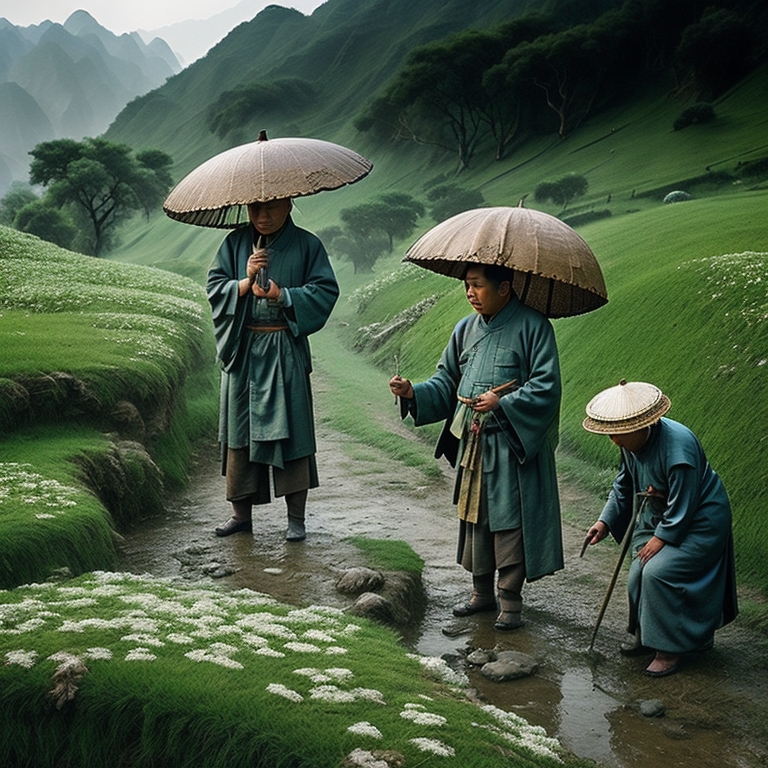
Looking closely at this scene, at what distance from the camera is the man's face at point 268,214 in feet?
27.7

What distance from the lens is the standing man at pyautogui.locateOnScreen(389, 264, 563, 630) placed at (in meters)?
6.96

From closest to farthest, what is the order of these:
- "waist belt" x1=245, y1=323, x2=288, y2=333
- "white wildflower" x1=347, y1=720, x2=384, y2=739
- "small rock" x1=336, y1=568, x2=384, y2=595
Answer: "white wildflower" x1=347, y1=720, x2=384, y2=739, "small rock" x1=336, y1=568, x2=384, y2=595, "waist belt" x1=245, y1=323, x2=288, y2=333

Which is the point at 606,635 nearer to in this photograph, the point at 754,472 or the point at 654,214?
the point at 754,472

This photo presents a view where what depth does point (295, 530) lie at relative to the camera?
890cm

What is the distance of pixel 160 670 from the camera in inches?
190

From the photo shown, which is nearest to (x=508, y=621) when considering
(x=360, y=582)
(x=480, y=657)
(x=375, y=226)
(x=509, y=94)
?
(x=480, y=657)

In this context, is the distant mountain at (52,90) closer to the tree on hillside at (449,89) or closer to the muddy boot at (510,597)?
the tree on hillside at (449,89)

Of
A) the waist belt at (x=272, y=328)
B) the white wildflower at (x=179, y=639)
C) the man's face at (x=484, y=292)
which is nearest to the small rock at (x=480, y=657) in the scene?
the white wildflower at (x=179, y=639)

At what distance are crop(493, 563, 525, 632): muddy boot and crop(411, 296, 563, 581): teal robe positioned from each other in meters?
0.11

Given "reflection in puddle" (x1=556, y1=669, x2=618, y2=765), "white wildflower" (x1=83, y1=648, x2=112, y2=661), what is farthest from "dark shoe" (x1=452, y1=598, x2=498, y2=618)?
"white wildflower" (x1=83, y1=648, x2=112, y2=661)

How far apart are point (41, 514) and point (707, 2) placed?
141 feet

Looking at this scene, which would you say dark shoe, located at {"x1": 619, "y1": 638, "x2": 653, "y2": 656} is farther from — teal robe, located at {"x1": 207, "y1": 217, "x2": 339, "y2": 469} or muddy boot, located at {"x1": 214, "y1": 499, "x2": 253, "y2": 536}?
muddy boot, located at {"x1": 214, "y1": 499, "x2": 253, "y2": 536}

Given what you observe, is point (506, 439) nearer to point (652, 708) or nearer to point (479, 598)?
point (479, 598)

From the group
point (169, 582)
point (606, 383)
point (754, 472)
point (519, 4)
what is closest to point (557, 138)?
point (519, 4)
